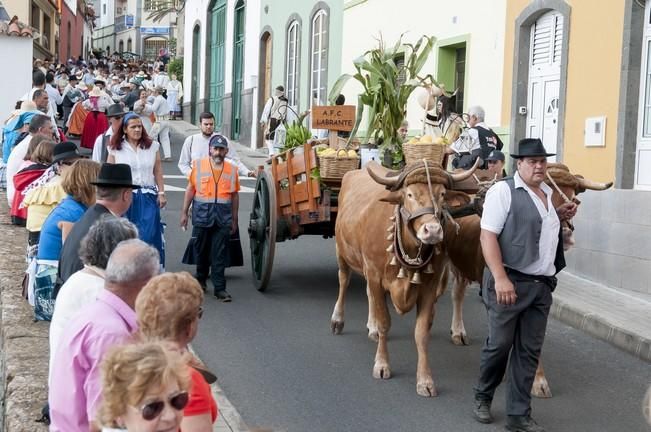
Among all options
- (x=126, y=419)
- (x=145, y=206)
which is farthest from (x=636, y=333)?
(x=126, y=419)

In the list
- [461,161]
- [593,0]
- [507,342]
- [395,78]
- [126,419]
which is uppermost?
[593,0]

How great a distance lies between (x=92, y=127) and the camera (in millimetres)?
18609

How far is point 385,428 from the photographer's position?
20.8 ft

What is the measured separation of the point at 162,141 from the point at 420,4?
8252 mm

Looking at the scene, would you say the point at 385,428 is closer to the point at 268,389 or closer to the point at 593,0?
the point at 268,389

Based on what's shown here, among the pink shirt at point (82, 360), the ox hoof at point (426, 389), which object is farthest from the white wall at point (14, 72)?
the pink shirt at point (82, 360)

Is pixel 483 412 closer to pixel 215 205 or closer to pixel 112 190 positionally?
pixel 112 190

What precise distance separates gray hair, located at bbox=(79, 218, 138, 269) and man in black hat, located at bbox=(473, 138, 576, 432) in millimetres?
2589

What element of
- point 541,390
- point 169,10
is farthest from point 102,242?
point 169,10

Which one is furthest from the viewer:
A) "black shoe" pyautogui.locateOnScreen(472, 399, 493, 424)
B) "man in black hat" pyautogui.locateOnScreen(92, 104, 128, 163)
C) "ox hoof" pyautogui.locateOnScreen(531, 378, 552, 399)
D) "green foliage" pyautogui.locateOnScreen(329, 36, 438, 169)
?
"green foliage" pyautogui.locateOnScreen(329, 36, 438, 169)

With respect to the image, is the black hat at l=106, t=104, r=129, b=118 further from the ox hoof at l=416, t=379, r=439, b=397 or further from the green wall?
the green wall

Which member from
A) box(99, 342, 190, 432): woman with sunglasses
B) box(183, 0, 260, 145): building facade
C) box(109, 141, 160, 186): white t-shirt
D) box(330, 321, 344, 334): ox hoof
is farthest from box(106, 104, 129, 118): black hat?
box(183, 0, 260, 145): building facade

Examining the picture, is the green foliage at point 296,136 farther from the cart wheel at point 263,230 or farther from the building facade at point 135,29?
the building facade at point 135,29

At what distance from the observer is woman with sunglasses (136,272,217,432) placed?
3.51 meters
